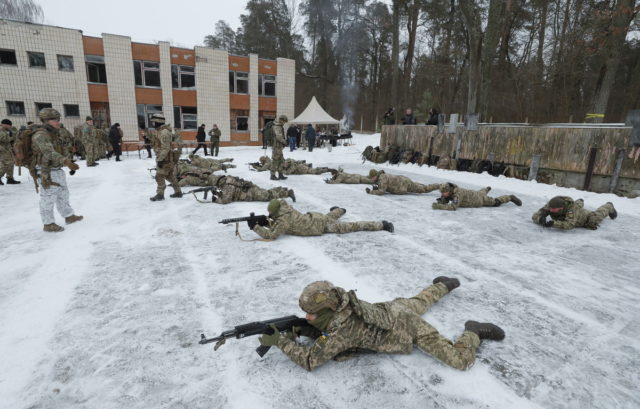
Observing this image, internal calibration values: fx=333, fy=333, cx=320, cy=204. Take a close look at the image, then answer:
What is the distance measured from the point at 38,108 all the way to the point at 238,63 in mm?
11829

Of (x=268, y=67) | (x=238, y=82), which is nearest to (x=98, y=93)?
(x=238, y=82)

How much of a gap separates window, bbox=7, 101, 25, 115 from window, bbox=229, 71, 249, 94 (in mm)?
11589

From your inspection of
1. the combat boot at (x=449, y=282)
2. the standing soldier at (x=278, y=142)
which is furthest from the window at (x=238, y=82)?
the combat boot at (x=449, y=282)

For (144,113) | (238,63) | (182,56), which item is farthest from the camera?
(238,63)

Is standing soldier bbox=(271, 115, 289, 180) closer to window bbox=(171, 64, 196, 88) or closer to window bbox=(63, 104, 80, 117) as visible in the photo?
window bbox=(171, 64, 196, 88)

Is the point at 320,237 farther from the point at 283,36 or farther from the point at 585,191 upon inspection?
the point at 283,36

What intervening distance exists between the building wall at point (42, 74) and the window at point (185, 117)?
4.79 m

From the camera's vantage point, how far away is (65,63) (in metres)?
18.8

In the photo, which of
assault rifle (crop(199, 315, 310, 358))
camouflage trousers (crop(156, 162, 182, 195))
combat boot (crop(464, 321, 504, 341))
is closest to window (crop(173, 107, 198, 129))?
camouflage trousers (crop(156, 162, 182, 195))

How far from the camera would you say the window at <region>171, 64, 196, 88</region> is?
69.8ft

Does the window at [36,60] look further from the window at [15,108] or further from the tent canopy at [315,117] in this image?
the tent canopy at [315,117]

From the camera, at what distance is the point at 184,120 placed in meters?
22.1

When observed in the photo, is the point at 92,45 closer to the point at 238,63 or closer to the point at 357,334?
the point at 238,63

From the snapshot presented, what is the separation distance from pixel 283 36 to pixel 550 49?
2089 centimetres
